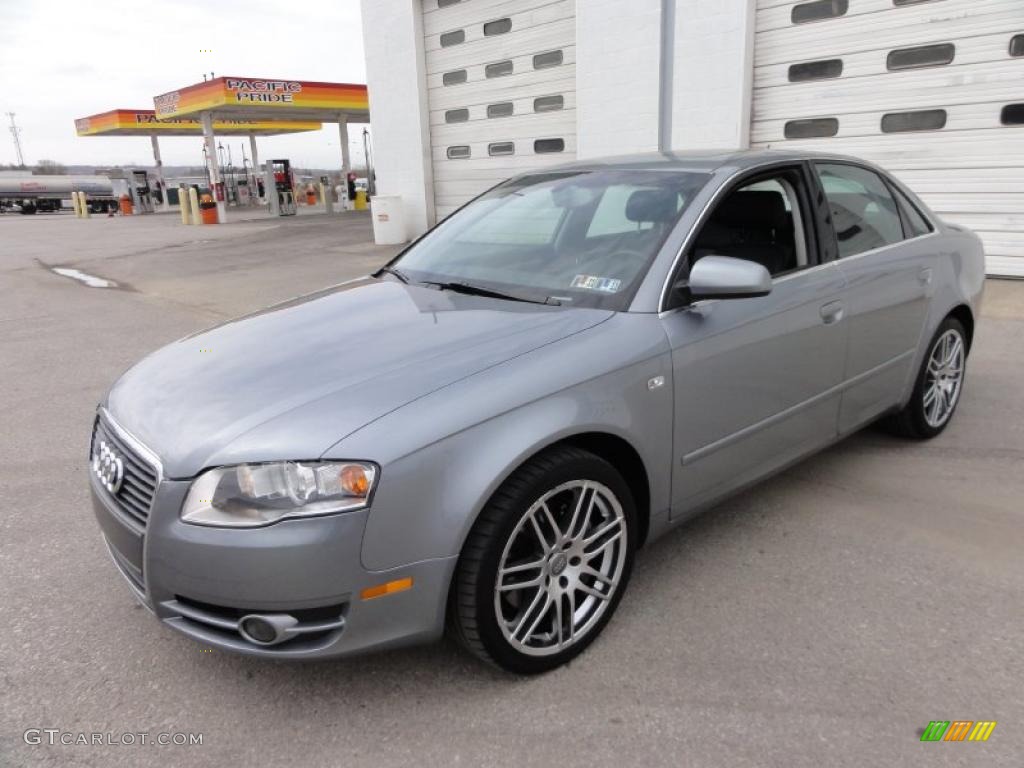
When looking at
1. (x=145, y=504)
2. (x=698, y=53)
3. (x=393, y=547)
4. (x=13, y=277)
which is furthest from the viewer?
(x=13, y=277)

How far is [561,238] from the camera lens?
321cm

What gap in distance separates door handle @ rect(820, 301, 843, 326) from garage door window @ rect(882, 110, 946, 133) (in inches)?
242

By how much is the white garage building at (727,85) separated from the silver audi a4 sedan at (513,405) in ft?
17.1

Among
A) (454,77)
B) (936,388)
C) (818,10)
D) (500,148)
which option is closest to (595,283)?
(936,388)

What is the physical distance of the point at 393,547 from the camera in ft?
6.64

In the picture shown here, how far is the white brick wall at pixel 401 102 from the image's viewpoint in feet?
44.5

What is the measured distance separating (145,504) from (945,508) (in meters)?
3.18

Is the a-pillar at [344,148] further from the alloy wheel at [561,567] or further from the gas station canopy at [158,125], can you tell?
the alloy wheel at [561,567]

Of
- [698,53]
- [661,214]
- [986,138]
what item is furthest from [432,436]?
[698,53]

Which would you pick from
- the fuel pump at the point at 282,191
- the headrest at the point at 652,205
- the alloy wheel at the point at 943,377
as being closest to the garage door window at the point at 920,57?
the alloy wheel at the point at 943,377

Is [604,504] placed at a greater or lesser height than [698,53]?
lesser

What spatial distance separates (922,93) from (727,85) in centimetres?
216

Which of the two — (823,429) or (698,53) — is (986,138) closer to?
(698,53)

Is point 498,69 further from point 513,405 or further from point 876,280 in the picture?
point 513,405
